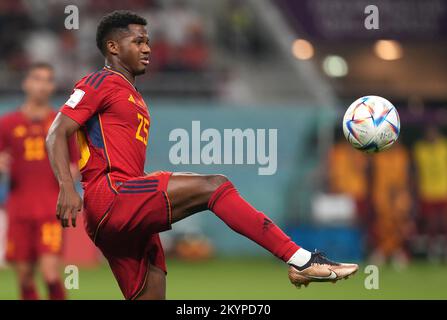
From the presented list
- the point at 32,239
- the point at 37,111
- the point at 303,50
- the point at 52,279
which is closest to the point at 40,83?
the point at 37,111

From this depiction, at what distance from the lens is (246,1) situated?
20.3 meters

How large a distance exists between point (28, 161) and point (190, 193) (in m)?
3.78

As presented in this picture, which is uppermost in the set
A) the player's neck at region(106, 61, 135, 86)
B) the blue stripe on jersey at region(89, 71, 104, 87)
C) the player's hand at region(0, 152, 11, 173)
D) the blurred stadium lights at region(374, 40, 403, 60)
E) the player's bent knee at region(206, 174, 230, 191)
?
the blurred stadium lights at region(374, 40, 403, 60)

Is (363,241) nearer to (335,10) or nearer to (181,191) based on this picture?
(335,10)

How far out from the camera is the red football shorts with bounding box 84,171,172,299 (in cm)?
592

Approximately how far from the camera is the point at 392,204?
15977mm

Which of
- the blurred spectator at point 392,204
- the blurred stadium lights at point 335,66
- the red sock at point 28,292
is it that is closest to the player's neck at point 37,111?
the red sock at point 28,292

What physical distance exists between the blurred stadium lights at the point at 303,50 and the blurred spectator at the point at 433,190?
5.07 m

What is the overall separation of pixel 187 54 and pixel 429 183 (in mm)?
5529

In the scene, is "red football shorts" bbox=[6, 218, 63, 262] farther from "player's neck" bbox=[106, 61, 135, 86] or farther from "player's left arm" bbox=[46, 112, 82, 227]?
"player's left arm" bbox=[46, 112, 82, 227]

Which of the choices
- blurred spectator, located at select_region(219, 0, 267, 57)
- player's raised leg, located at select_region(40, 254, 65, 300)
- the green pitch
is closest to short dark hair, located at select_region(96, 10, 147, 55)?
player's raised leg, located at select_region(40, 254, 65, 300)

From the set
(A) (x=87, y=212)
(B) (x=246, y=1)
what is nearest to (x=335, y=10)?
(B) (x=246, y=1)

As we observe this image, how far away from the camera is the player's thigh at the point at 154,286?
21.1 ft

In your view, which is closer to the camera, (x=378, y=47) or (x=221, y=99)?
(x=221, y=99)
